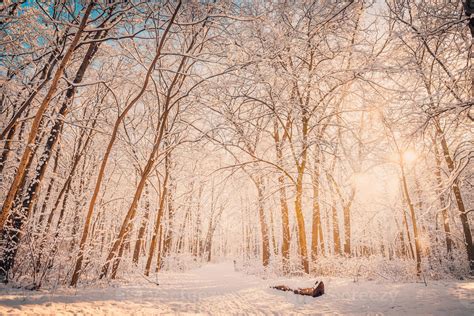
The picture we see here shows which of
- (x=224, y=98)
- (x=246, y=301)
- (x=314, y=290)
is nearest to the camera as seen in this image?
(x=314, y=290)

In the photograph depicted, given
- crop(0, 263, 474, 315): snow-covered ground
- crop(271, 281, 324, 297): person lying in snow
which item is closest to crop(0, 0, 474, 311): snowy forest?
crop(0, 263, 474, 315): snow-covered ground

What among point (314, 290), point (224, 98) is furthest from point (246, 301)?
point (224, 98)

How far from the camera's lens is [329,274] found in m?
9.09

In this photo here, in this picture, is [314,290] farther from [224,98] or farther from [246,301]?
[224,98]

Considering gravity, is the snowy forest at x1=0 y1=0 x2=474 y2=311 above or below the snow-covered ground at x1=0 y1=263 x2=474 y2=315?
above

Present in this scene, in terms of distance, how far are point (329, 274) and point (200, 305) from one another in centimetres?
610

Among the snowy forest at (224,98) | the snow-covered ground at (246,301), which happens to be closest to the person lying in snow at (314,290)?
the snow-covered ground at (246,301)

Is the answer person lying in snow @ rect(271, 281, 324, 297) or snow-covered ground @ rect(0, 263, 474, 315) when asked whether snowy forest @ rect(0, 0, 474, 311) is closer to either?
snow-covered ground @ rect(0, 263, 474, 315)

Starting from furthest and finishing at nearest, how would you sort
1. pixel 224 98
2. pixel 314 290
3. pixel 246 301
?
1. pixel 224 98
2. pixel 246 301
3. pixel 314 290

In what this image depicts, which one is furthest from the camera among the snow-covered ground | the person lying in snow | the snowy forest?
the person lying in snow

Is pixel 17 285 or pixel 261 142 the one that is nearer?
pixel 17 285

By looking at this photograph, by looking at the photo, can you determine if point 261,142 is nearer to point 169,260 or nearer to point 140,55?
point 140,55

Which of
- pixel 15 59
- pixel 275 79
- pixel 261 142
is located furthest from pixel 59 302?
pixel 261 142

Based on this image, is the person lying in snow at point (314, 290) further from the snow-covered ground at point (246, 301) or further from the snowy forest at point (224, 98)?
the snowy forest at point (224, 98)
